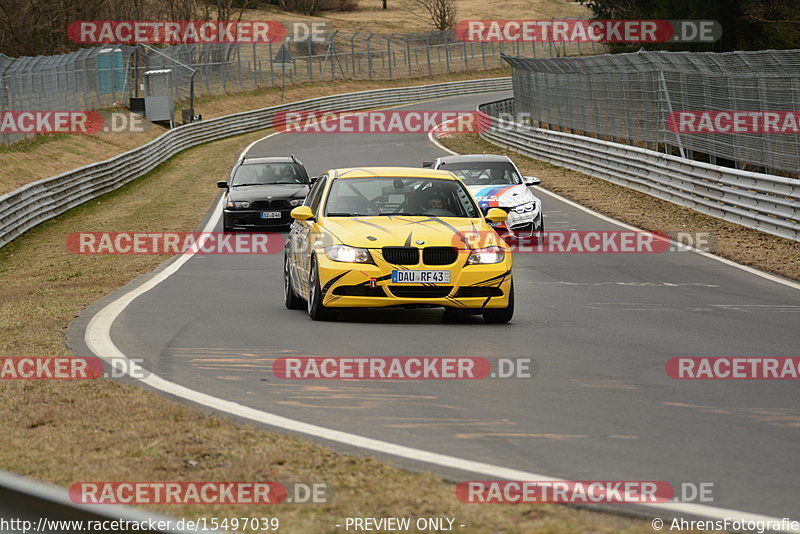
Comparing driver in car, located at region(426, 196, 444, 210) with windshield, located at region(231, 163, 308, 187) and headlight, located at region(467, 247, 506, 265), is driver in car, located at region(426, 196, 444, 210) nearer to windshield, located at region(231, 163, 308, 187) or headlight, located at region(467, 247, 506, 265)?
headlight, located at region(467, 247, 506, 265)

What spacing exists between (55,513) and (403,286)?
743 cm

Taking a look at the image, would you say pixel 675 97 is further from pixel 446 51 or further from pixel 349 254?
pixel 446 51

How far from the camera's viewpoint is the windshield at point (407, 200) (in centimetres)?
1267

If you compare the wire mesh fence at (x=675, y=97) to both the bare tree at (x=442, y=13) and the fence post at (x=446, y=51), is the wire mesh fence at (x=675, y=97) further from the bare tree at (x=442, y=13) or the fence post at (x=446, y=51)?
the bare tree at (x=442, y=13)

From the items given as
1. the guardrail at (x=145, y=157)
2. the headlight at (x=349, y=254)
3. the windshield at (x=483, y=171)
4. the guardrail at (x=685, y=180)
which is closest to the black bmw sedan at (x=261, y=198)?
the windshield at (x=483, y=171)

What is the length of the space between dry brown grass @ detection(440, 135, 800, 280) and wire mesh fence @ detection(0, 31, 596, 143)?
626 inches

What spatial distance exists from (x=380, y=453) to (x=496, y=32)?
107m

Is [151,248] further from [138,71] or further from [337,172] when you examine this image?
[138,71]

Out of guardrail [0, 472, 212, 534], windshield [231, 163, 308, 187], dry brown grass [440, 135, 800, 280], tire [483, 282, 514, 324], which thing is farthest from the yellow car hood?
windshield [231, 163, 308, 187]

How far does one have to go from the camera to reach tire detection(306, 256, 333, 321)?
11.9 meters

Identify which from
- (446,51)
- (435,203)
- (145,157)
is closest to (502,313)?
(435,203)

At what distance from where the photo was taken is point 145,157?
42625 mm


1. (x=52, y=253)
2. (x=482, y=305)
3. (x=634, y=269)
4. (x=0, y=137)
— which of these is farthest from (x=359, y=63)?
(x=482, y=305)

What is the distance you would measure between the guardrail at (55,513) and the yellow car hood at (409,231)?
23.7ft
